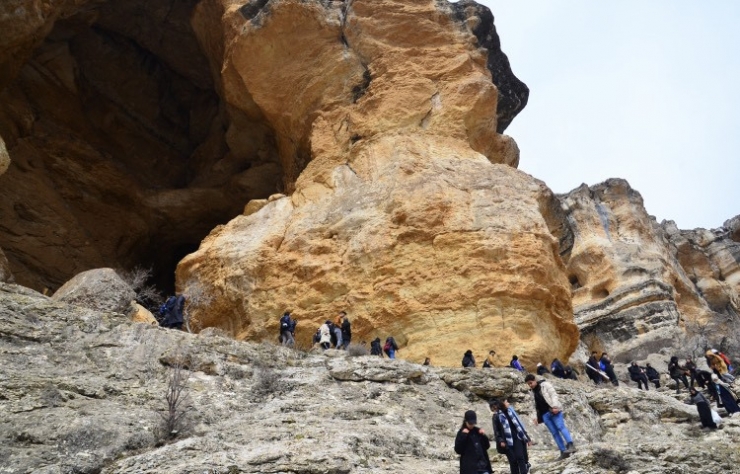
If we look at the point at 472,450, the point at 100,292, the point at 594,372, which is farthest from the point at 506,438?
the point at 594,372

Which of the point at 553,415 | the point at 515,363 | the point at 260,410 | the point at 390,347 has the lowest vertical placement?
the point at 553,415

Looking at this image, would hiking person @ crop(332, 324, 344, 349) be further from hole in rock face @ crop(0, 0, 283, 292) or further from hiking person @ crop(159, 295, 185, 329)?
hole in rock face @ crop(0, 0, 283, 292)

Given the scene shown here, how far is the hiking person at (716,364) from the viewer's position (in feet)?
44.7

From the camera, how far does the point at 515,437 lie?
24.1 feet

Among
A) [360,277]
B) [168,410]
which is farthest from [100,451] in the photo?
[360,277]

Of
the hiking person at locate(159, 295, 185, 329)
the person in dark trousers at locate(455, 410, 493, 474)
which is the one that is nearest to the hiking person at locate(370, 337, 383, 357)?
the hiking person at locate(159, 295, 185, 329)

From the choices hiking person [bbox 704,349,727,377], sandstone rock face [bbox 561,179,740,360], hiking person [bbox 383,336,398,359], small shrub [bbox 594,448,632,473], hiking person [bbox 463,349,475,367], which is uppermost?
sandstone rock face [bbox 561,179,740,360]

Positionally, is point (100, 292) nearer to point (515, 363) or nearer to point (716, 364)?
point (515, 363)

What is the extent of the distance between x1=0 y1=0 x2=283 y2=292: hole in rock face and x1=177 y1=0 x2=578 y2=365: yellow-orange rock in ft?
9.49

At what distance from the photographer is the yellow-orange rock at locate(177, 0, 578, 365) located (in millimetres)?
15430

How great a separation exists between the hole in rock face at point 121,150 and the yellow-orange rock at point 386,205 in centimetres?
289

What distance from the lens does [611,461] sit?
7.10m

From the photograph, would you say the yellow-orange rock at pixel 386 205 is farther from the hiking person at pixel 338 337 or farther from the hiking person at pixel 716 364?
the hiking person at pixel 716 364

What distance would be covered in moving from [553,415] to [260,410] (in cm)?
356
